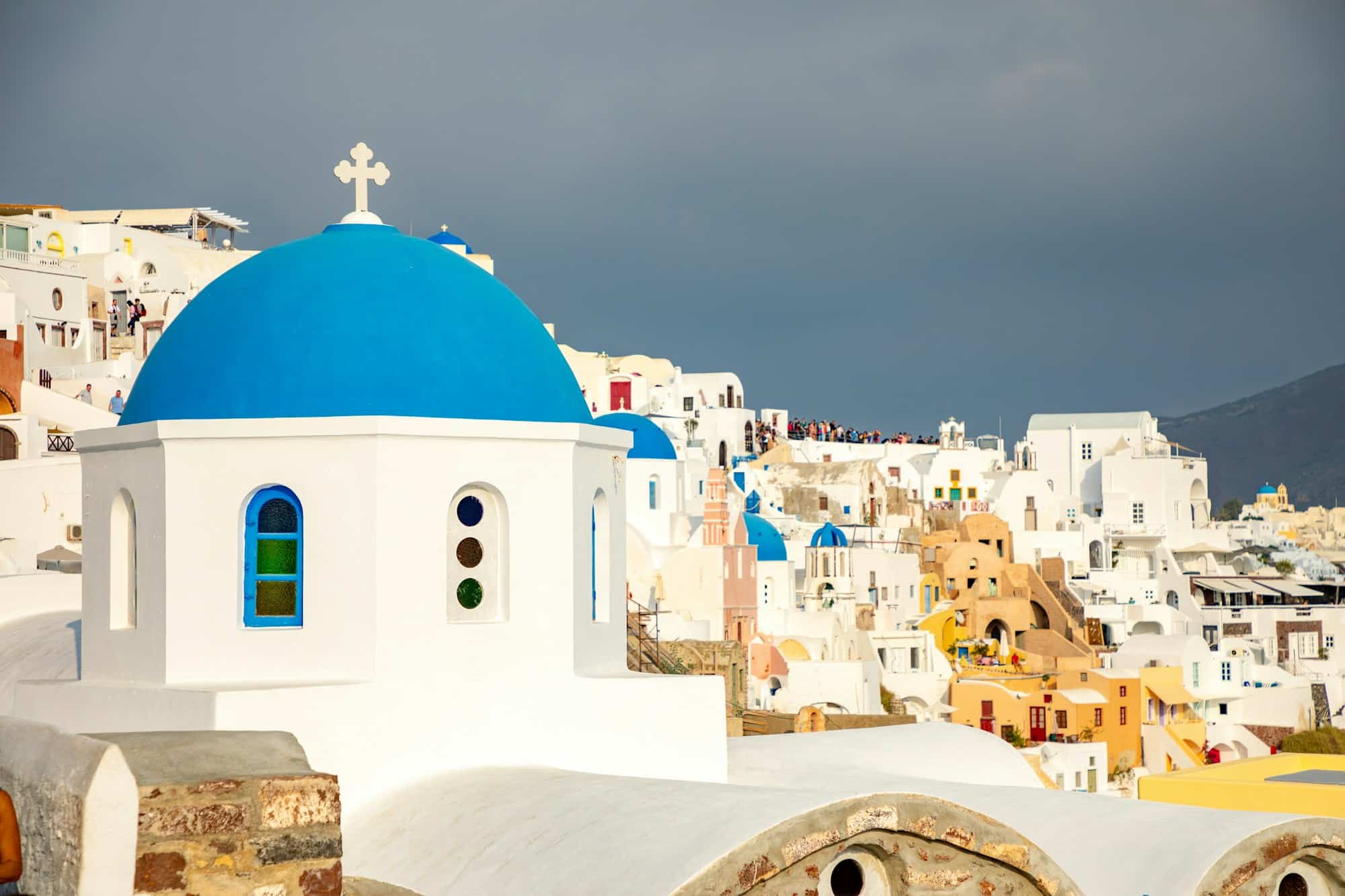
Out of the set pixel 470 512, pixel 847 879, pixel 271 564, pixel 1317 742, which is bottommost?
pixel 1317 742

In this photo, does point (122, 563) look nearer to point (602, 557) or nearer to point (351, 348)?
point (351, 348)

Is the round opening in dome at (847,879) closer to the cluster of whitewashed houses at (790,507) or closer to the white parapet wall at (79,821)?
the white parapet wall at (79,821)

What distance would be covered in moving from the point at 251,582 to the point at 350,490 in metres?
0.77

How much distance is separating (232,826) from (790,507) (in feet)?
172

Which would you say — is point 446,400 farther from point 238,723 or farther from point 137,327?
point 137,327

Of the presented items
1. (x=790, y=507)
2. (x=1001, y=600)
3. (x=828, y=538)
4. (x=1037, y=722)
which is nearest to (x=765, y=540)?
(x=828, y=538)

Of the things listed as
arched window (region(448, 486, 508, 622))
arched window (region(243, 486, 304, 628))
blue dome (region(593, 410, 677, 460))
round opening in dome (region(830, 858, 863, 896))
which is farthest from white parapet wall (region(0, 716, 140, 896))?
blue dome (region(593, 410, 677, 460))

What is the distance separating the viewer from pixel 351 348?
9.48 meters

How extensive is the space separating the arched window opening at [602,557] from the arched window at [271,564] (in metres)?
1.91

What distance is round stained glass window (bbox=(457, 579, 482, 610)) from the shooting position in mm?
9438

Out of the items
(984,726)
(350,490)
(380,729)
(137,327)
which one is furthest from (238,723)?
(137,327)

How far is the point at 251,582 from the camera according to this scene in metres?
9.19

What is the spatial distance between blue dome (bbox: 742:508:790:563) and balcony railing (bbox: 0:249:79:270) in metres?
18.6

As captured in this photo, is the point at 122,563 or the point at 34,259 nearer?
the point at 122,563
